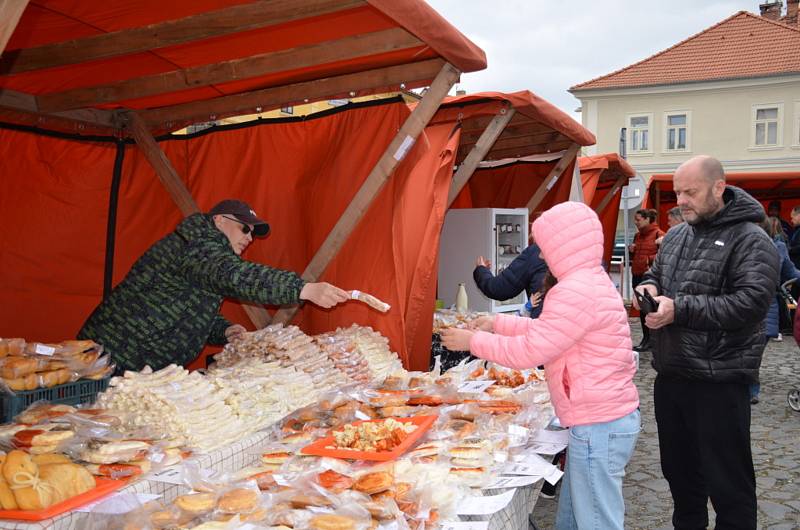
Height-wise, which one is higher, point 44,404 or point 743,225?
point 743,225

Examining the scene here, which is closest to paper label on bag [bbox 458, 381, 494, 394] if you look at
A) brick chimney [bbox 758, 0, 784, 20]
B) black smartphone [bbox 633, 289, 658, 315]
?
black smartphone [bbox 633, 289, 658, 315]

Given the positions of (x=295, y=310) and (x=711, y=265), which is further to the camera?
(x=295, y=310)

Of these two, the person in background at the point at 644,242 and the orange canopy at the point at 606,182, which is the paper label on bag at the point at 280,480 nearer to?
the orange canopy at the point at 606,182

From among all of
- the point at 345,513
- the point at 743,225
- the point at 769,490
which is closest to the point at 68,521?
the point at 345,513

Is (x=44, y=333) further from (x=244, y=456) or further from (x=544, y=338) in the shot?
(x=544, y=338)

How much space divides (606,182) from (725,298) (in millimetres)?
9509

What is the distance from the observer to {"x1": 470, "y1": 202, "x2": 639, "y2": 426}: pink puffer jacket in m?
2.69

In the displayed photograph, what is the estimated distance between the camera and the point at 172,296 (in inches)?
150

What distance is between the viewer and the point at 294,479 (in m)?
2.39

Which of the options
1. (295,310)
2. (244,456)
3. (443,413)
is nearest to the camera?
(244,456)

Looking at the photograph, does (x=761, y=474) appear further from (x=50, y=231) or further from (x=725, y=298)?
(x=50, y=231)

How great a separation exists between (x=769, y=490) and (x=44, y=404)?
4.71 meters

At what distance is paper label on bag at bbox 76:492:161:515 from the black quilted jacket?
249cm

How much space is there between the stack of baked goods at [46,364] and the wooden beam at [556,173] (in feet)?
19.5
